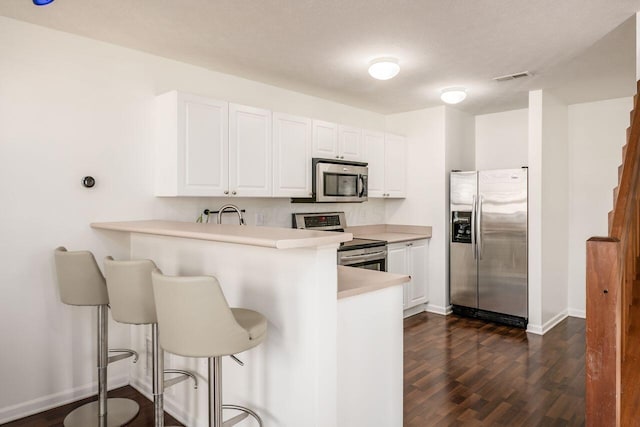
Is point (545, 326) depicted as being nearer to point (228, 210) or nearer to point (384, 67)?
point (384, 67)

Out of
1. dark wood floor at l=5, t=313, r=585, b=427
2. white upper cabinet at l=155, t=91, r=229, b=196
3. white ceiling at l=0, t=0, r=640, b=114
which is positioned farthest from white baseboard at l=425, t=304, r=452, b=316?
white upper cabinet at l=155, t=91, r=229, b=196

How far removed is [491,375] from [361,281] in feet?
5.80

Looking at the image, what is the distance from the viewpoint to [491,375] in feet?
10.5

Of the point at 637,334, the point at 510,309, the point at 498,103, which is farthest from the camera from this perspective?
the point at 498,103

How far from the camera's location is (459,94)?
414cm

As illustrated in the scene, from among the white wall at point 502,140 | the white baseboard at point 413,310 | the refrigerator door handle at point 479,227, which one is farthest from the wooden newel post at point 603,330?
the white wall at point 502,140

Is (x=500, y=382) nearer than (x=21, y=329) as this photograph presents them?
No

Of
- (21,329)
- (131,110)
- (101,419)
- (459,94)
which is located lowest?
(101,419)

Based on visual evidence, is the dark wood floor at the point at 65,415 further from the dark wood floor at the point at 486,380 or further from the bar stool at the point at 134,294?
the bar stool at the point at 134,294

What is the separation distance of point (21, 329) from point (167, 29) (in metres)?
2.23

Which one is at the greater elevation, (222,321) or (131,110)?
(131,110)

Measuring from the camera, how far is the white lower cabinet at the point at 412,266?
4.67 m

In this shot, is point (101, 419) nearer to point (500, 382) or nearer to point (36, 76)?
point (36, 76)

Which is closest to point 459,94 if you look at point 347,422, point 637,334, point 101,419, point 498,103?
point 498,103
